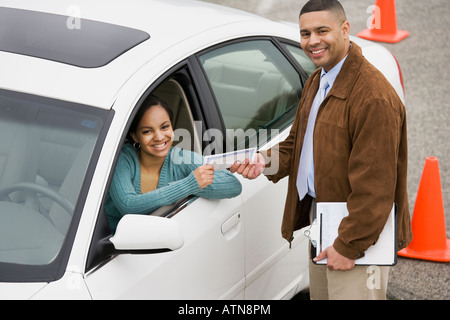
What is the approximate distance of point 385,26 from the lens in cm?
812

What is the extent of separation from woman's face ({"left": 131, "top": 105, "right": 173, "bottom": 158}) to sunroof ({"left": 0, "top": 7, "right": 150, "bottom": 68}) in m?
0.28

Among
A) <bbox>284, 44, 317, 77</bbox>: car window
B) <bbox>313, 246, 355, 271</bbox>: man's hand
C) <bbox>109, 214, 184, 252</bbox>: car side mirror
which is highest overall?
<bbox>284, 44, 317, 77</bbox>: car window

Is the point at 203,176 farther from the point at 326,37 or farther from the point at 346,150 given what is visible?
the point at 326,37

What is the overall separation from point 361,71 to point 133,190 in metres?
1.02

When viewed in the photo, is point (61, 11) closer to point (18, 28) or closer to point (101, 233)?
point (18, 28)

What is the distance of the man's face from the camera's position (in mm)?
2938

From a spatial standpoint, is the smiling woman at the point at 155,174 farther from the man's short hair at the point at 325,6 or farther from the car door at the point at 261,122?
the man's short hair at the point at 325,6

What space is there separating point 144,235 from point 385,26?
604 centimetres

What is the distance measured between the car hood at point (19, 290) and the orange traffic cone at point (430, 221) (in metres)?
2.77

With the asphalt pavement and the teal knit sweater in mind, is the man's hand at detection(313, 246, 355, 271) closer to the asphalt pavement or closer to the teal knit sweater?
the teal knit sweater

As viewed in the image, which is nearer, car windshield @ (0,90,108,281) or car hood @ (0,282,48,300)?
car hood @ (0,282,48,300)

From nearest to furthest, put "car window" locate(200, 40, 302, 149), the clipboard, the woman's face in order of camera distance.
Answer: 1. the clipboard
2. the woman's face
3. "car window" locate(200, 40, 302, 149)

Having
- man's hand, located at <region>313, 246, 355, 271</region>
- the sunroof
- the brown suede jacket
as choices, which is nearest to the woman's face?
the sunroof
